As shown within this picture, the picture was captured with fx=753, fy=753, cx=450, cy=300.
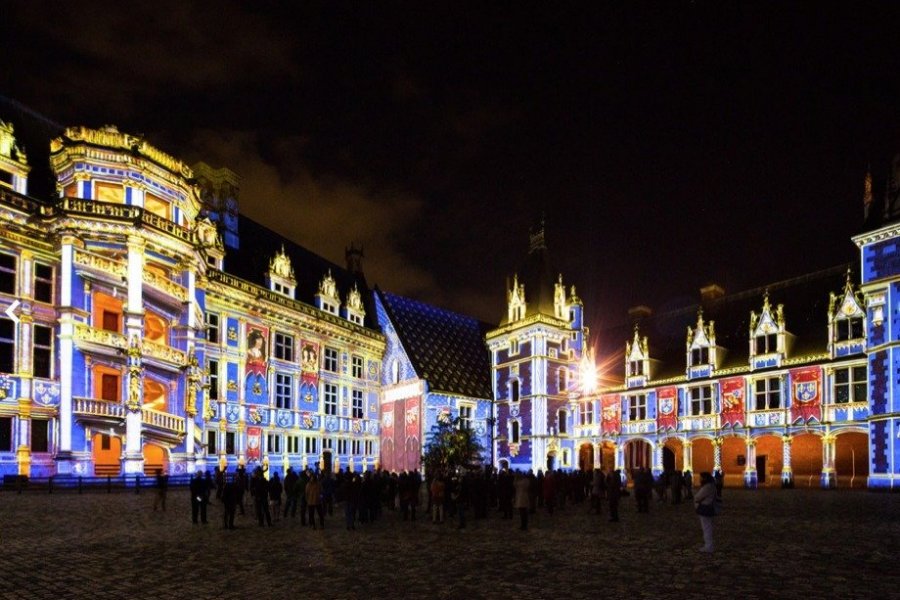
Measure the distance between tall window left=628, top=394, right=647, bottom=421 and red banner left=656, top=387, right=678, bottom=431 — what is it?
4.33ft

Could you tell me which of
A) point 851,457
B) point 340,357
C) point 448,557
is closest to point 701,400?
point 851,457

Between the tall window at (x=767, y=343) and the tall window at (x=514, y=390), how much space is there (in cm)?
1792

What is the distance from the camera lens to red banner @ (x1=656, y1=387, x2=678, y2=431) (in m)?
47.4

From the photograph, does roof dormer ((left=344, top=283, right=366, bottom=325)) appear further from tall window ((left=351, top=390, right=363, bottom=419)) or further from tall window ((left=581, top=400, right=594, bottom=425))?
tall window ((left=581, top=400, right=594, bottom=425))

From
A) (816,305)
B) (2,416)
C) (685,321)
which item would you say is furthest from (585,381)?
(2,416)

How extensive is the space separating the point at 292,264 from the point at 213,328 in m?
10.3

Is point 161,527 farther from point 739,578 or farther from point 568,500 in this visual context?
point 568,500

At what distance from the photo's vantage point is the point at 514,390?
56.1 m

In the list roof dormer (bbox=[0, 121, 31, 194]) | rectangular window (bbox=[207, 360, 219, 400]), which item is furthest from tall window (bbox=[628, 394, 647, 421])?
roof dormer (bbox=[0, 121, 31, 194])

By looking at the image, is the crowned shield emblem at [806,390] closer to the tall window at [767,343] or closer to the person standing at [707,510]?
the tall window at [767,343]

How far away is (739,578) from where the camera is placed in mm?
11367

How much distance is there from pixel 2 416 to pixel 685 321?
41.6 m

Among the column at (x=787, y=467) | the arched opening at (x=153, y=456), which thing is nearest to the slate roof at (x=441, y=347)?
the arched opening at (x=153, y=456)

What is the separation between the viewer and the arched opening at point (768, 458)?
45.1 meters
